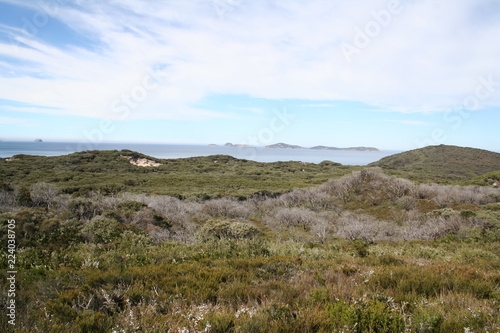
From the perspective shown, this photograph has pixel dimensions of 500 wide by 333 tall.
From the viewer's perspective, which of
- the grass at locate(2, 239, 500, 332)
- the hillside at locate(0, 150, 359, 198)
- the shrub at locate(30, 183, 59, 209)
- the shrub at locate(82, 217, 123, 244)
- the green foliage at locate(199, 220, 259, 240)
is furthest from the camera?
the hillside at locate(0, 150, 359, 198)

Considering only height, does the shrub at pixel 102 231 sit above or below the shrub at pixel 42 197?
above

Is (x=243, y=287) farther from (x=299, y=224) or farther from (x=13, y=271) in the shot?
(x=299, y=224)

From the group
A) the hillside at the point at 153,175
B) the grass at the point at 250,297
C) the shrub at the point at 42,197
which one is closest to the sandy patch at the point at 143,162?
the hillside at the point at 153,175

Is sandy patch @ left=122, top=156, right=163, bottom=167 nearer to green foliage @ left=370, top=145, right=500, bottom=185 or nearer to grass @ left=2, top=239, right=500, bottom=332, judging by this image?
grass @ left=2, top=239, right=500, bottom=332

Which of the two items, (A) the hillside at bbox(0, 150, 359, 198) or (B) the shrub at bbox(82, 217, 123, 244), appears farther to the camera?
(A) the hillside at bbox(0, 150, 359, 198)

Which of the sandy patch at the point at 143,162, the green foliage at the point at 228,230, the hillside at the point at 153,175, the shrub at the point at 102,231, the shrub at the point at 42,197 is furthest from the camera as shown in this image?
the sandy patch at the point at 143,162

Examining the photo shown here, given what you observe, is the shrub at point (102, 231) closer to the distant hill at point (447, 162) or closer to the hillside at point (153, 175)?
the hillside at point (153, 175)

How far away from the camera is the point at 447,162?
93375mm

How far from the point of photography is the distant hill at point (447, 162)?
275 feet

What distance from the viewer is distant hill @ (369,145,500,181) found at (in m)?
83.8

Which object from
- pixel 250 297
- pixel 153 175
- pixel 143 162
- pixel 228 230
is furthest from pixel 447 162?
pixel 250 297

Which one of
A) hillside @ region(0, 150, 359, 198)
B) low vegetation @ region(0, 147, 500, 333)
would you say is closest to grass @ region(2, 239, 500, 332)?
low vegetation @ region(0, 147, 500, 333)

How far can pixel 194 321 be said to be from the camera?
3.39 meters

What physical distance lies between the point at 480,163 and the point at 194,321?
119 meters
